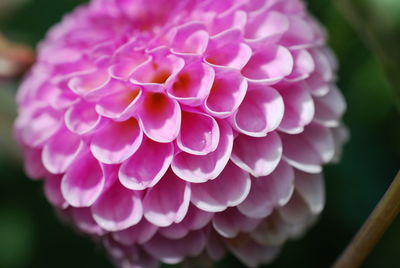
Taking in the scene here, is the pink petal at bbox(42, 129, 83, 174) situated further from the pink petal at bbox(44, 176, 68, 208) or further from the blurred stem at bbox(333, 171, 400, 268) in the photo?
the blurred stem at bbox(333, 171, 400, 268)

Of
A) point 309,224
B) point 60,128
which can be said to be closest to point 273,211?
point 309,224

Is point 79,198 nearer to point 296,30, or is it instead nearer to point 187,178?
point 187,178

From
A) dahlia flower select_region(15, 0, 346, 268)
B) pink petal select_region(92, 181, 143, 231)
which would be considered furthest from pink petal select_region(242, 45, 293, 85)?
pink petal select_region(92, 181, 143, 231)

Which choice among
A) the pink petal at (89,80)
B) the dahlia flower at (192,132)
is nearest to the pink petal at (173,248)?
the dahlia flower at (192,132)

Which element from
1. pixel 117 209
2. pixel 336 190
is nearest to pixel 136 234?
pixel 117 209

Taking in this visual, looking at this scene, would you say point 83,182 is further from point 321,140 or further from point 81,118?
point 321,140
